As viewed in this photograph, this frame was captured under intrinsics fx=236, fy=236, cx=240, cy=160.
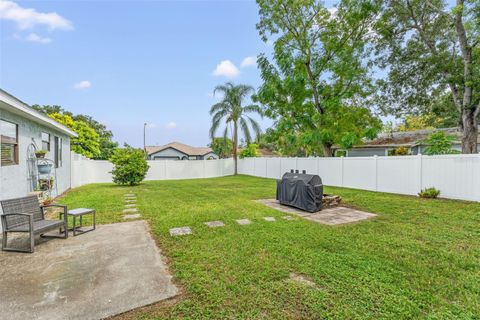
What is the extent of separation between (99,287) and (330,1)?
1635cm

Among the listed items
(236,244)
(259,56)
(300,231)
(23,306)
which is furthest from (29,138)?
(259,56)

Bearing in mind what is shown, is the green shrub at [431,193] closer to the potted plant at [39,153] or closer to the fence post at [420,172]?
the fence post at [420,172]

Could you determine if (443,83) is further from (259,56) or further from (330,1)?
(259,56)

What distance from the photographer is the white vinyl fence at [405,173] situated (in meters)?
7.21

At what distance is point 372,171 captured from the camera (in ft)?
33.6

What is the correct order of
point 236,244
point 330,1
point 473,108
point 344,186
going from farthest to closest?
point 330,1, point 344,186, point 473,108, point 236,244

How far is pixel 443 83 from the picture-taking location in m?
12.2

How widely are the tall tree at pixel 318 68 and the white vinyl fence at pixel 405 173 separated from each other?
167 centimetres

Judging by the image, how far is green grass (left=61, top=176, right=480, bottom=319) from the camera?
2.24m

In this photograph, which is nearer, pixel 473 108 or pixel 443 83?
pixel 473 108

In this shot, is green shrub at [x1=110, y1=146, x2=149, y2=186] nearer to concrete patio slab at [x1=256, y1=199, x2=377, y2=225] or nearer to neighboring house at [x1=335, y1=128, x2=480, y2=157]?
concrete patio slab at [x1=256, y1=199, x2=377, y2=225]

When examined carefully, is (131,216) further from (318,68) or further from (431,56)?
(431,56)

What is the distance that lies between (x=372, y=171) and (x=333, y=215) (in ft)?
17.7

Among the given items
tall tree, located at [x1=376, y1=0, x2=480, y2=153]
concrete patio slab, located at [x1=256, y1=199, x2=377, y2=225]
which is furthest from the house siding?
concrete patio slab, located at [x1=256, y1=199, x2=377, y2=225]
